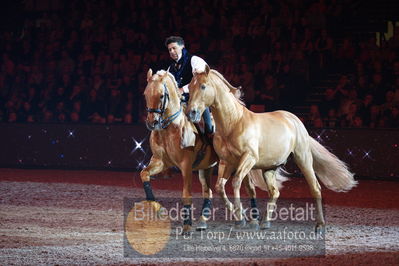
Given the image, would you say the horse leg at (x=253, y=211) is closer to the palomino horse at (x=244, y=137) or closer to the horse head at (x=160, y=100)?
the palomino horse at (x=244, y=137)

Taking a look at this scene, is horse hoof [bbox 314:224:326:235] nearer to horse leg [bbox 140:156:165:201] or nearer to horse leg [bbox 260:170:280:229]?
horse leg [bbox 260:170:280:229]

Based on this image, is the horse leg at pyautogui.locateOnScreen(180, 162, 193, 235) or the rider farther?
the rider

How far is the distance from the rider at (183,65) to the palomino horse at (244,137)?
1.07ft

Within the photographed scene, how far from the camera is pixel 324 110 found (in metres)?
14.8

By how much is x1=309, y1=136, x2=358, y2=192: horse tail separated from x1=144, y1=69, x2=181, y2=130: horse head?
211cm

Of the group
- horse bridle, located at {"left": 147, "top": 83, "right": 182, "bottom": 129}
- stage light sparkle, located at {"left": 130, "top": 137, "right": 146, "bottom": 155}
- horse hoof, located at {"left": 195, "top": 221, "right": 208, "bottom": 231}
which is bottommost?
stage light sparkle, located at {"left": 130, "top": 137, "right": 146, "bottom": 155}

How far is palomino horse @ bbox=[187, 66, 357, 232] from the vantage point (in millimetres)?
7173

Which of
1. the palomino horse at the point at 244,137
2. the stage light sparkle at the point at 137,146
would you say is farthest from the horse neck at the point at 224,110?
the stage light sparkle at the point at 137,146

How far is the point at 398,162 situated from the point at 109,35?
9585 millimetres

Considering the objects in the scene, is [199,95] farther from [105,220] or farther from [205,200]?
[105,220]

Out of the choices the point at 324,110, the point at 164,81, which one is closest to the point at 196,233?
the point at 164,81

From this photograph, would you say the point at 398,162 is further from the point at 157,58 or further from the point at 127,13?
the point at 127,13

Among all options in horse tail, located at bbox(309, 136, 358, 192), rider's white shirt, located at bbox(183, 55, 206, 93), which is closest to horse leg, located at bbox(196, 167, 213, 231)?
rider's white shirt, located at bbox(183, 55, 206, 93)

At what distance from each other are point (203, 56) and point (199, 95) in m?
10.2
